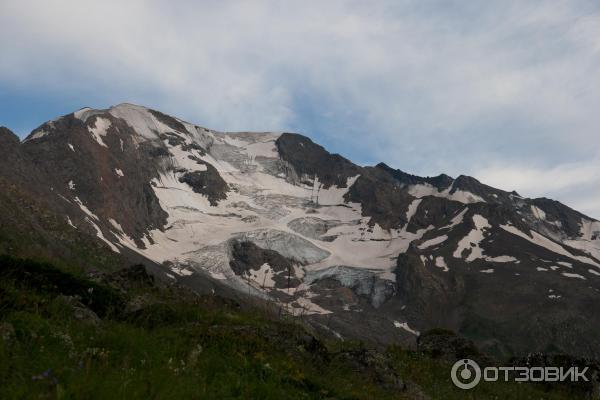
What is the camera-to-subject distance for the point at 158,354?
7.25 metres

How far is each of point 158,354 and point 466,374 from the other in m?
9.23

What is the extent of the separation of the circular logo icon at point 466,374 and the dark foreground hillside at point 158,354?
0.81 feet

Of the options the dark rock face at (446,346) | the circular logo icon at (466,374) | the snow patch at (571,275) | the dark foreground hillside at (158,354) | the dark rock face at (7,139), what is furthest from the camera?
the snow patch at (571,275)

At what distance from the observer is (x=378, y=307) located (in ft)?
614

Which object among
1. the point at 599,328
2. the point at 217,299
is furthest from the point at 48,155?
the point at 217,299

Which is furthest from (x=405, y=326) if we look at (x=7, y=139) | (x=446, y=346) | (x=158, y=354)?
(x=158, y=354)

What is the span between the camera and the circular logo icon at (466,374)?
12656mm

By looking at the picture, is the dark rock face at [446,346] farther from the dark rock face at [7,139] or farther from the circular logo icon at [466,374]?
the dark rock face at [7,139]

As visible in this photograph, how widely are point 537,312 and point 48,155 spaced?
17396cm

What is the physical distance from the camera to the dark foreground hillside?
5.59 m

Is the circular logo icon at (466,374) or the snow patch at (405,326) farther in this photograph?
the snow patch at (405,326)

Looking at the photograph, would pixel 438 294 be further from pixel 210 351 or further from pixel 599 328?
pixel 210 351

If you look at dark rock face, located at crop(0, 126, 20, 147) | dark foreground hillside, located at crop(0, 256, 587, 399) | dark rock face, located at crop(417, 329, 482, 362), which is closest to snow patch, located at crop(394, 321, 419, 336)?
dark rock face, located at crop(0, 126, 20, 147)

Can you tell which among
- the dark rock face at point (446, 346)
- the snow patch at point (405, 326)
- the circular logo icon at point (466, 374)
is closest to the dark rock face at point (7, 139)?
the snow patch at point (405, 326)
